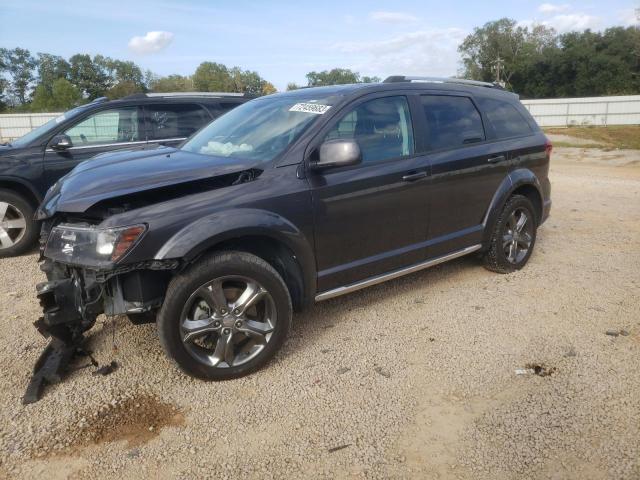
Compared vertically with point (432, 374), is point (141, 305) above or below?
above

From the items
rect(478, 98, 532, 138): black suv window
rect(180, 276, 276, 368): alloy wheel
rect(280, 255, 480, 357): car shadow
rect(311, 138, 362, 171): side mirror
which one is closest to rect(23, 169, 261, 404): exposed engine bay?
rect(180, 276, 276, 368): alloy wheel

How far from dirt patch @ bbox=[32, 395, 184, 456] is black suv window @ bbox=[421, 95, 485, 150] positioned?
9.12 ft

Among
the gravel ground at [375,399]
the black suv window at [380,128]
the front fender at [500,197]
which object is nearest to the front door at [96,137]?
the gravel ground at [375,399]

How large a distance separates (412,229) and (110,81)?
9751 centimetres

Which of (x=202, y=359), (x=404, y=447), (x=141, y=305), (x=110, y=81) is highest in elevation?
(x=110, y=81)

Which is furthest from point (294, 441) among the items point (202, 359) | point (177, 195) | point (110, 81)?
point (110, 81)

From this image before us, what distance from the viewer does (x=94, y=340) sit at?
3711mm

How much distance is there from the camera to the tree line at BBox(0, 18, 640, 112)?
208ft

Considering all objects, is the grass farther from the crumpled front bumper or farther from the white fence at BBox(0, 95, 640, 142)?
the crumpled front bumper

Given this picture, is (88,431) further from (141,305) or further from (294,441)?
(294,441)

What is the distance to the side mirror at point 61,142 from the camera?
5826 mm

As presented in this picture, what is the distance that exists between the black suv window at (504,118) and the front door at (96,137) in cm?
416

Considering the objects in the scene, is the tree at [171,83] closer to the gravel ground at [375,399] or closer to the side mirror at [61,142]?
the side mirror at [61,142]

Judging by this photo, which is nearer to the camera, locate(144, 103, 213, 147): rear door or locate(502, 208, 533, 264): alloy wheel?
locate(502, 208, 533, 264): alloy wheel
